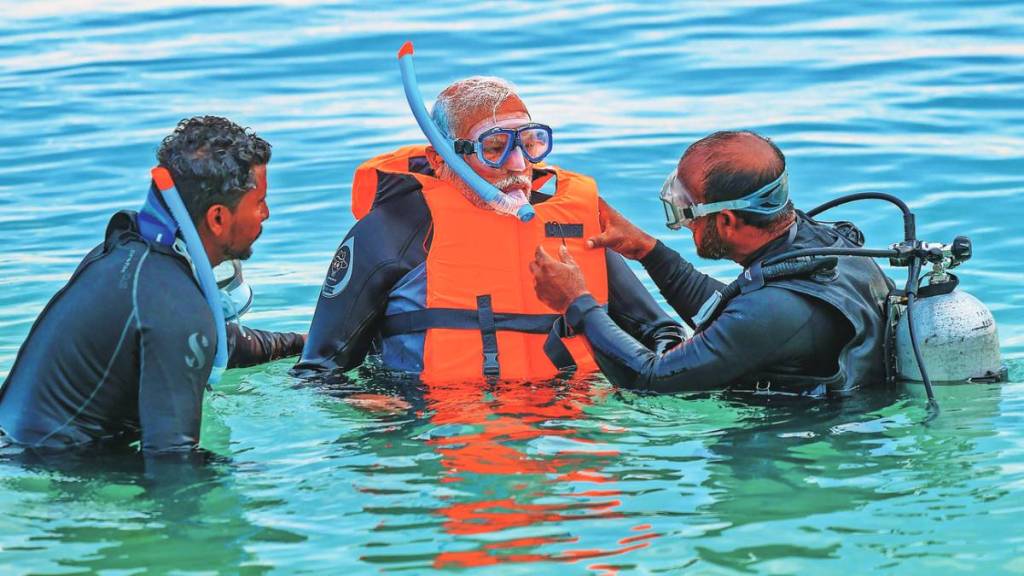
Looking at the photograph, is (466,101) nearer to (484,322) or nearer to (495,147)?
(495,147)

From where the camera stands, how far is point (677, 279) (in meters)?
5.90

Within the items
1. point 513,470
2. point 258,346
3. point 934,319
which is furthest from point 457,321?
point 934,319

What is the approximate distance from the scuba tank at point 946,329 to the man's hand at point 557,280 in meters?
1.08

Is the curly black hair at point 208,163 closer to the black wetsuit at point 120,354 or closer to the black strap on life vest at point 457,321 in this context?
the black wetsuit at point 120,354

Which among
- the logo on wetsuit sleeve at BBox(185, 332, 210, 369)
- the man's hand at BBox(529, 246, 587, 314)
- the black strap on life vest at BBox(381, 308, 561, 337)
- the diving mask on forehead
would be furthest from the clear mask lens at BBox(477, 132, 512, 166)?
the logo on wetsuit sleeve at BBox(185, 332, 210, 369)

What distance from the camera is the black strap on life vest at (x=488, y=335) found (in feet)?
18.5

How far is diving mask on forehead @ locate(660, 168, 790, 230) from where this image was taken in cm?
501

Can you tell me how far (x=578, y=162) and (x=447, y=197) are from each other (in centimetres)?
439

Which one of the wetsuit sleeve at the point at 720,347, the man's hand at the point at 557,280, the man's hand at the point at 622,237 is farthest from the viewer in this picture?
the man's hand at the point at 622,237

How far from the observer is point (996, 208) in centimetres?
868

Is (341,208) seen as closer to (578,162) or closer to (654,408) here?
(578,162)

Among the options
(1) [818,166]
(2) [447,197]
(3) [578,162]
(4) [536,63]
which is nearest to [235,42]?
(4) [536,63]

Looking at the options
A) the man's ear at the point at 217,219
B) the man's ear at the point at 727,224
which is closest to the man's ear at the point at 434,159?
the man's ear at the point at 727,224

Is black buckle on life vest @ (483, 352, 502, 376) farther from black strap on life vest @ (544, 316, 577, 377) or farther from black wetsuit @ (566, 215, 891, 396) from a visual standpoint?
black wetsuit @ (566, 215, 891, 396)
